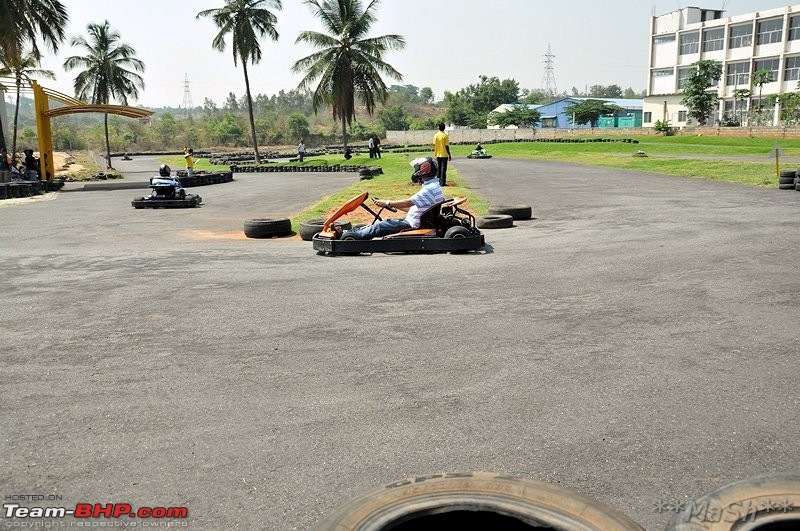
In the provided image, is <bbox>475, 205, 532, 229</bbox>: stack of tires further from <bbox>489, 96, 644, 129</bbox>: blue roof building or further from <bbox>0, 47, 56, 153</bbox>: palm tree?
<bbox>489, 96, 644, 129</bbox>: blue roof building

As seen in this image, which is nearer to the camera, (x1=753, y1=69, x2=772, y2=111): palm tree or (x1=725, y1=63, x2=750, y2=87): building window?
(x1=753, y1=69, x2=772, y2=111): palm tree

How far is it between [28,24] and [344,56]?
16.4m

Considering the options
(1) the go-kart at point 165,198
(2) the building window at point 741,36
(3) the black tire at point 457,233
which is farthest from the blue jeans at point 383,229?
(2) the building window at point 741,36

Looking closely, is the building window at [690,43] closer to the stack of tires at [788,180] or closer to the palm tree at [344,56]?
the palm tree at [344,56]

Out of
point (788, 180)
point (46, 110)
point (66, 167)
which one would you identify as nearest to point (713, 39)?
point (788, 180)

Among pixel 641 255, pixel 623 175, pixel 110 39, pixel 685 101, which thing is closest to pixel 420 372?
pixel 641 255

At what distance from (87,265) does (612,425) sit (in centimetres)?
722

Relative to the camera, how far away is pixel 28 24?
1064 inches

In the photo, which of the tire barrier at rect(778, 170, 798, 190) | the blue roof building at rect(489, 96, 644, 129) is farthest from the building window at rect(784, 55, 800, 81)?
the tire barrier at rect(778, 170, 798, 190)

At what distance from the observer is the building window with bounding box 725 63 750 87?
6662 cm

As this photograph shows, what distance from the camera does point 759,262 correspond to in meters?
7.45

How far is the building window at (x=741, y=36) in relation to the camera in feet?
218

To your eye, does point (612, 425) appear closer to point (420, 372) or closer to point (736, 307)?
point (420, 372)

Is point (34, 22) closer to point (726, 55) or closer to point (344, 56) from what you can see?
point (344, 56)
